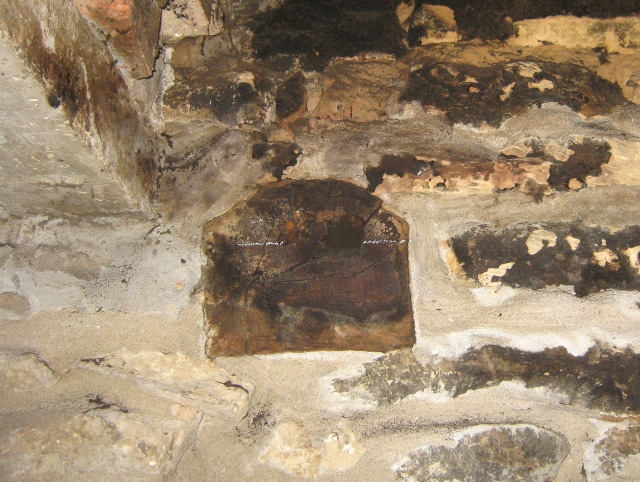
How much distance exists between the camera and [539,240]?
1419 mm

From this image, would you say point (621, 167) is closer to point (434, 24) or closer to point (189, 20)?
point (434, 24)

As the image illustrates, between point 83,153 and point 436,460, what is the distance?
1264 millimetres

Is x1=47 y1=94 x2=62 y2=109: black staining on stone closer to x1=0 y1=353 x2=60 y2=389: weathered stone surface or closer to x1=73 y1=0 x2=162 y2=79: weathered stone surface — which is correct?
x1=73 y1=0 x2=162 y2=79: weathered stone surface

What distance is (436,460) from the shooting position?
1404 millimetres

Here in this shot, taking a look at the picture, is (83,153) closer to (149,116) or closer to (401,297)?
(149,116)

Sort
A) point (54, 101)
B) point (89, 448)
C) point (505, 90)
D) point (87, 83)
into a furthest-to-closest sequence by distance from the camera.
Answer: point (505, 90) < point (89, 448) < point (87, 83) < point (54, 101)

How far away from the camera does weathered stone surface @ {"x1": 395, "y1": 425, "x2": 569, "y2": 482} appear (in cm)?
140

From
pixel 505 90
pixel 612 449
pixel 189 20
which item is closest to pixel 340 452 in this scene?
pixel 612 449

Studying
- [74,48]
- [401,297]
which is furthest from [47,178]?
[401,297]

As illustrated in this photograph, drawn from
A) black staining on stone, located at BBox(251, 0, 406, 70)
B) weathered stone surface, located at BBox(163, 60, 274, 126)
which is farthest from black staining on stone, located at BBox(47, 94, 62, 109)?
black staining on stone, located at BBox(251, 0, 406, 70)

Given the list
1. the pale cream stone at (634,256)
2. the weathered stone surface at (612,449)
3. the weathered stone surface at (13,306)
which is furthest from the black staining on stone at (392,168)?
the weathered stone surface at (13,306)

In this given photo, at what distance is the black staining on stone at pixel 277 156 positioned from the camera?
150cm

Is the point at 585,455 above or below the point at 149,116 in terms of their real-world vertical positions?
below

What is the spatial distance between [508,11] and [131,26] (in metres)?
1.12
